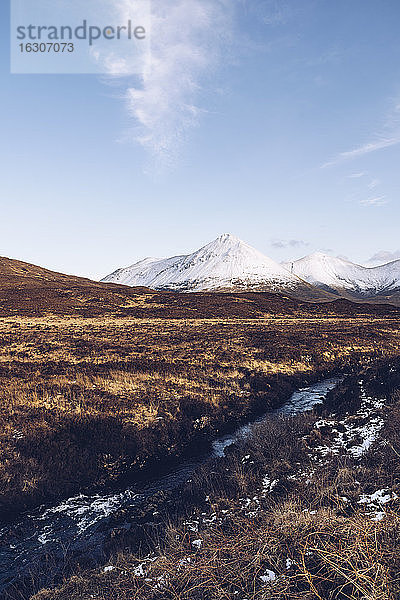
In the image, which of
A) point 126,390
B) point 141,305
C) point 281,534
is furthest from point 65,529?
point 141,305

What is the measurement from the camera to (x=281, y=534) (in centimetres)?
586

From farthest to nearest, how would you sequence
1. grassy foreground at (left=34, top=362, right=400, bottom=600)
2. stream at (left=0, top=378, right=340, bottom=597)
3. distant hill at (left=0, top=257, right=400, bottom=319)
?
distant hill at (left=0, top=257, right=400, bottom=319)
stream at (left=0, top=378, right=340, bottom=597)
grassy foreground at (left=34, top=362, right=400, bottom=600)

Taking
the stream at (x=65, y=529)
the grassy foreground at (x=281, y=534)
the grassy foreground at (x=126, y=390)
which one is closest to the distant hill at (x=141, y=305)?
the grassy foreground at (x=126, y=390)

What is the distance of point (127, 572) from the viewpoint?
6066 mm

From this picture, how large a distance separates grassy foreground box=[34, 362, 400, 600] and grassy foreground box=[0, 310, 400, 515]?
11.7ft

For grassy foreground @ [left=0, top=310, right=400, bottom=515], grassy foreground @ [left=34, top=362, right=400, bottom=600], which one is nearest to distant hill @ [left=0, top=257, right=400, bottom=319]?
grassy foreground @ [left=0, top=310, right=400, bottom=515]

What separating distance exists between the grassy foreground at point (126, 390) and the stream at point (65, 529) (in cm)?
67

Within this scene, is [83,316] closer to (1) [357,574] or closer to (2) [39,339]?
(2) [39,339]

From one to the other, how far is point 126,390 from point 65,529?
930 cm

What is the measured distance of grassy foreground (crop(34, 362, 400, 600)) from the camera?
4832mm

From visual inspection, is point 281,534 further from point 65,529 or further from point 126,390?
point 126,390

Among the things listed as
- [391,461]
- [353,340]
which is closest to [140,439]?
[391,461]

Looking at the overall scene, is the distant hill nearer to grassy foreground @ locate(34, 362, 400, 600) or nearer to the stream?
the stream

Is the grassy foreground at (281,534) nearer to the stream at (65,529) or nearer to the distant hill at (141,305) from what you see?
the stream at (65,529)
